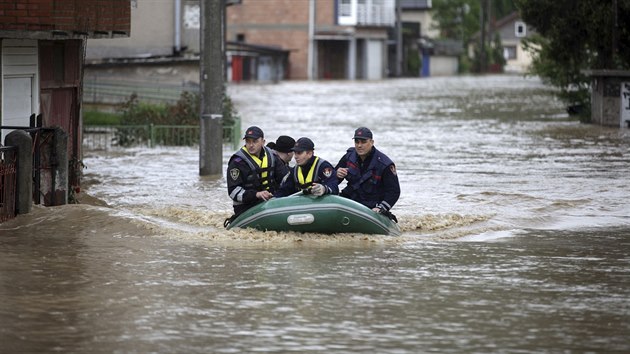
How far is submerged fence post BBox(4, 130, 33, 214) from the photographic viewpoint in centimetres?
1742

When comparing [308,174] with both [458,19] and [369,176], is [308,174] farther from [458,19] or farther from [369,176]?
[458,19]

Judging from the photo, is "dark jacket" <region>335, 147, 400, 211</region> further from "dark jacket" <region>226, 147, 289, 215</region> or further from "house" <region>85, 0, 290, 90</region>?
"house" <region>85, 0, 290, 90</region>

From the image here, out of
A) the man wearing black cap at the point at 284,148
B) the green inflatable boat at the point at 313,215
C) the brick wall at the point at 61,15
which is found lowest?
the green inflatable boat at the point at 313,215

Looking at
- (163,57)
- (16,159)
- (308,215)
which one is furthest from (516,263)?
(163,57)

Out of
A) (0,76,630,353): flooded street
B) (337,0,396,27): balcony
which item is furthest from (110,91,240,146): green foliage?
(337,0,396,27): balcony

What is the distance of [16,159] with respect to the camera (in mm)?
17422

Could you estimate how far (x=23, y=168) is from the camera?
17438 millimetres

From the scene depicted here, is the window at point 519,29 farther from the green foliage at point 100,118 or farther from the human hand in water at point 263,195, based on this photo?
the human hand in water at point 263,195

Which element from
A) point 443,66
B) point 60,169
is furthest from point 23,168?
point 443,66

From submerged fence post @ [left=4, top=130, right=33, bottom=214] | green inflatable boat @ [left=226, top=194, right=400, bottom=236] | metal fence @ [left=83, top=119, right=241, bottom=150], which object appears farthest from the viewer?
metal fence @ [left=83, top=119, right=241, bottom=150]

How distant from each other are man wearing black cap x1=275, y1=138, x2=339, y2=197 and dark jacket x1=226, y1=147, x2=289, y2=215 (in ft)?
1.01

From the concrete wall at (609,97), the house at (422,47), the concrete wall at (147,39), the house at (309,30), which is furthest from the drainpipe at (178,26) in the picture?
the house at (422,47)

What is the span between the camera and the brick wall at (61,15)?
19.4m

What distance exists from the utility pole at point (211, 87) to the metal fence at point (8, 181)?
7446mm
